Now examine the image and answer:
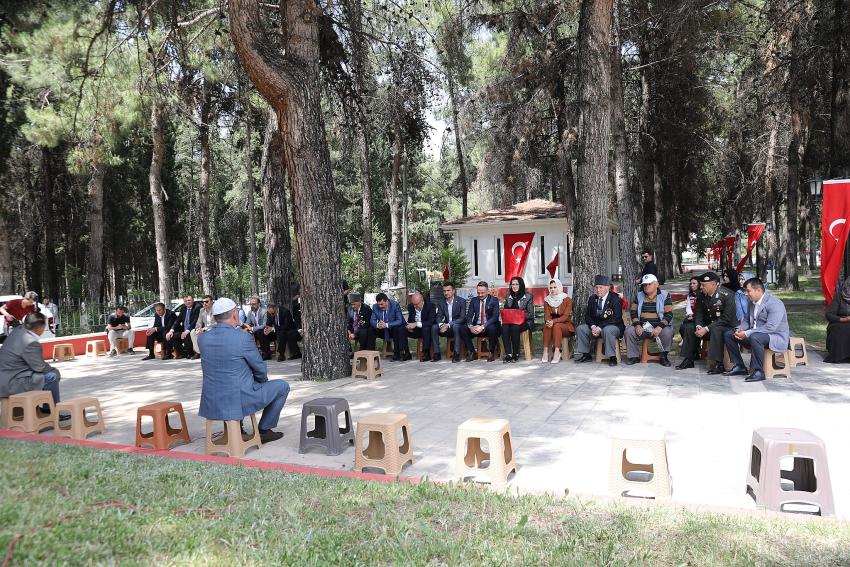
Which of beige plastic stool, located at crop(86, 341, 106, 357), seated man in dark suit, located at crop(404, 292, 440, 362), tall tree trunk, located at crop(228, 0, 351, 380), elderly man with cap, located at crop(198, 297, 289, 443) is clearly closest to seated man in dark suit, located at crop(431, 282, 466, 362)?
seated man in dark suit, located at crop(404, 292, 440, 362)

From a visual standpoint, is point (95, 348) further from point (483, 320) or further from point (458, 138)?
point (458, 138)

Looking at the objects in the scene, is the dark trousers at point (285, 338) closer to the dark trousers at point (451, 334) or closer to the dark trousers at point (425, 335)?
the dark trousers at point (425, 335)

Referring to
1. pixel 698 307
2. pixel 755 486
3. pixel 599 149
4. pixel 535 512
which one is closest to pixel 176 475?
pixel 535 512

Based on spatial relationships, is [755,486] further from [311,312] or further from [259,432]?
[311,312]

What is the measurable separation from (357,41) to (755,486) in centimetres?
1062

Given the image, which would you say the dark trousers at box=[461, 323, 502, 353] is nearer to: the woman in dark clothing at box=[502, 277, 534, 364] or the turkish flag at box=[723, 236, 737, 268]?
the woman in dark clothing at box=[502, 277, 534, 364]

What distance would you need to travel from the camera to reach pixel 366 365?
10.0 metres

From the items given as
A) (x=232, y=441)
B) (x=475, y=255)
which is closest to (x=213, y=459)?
(x=232, y=441)

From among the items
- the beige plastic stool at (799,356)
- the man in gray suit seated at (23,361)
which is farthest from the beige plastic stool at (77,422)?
the beige plastic stool at (799,356)

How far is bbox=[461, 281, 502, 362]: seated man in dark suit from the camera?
1095 cm

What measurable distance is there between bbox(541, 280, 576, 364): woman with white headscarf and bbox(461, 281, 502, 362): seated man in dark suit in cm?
89

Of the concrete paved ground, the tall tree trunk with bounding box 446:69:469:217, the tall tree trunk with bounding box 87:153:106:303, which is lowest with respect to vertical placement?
the concrete paved ground

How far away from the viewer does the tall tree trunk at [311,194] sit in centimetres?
949

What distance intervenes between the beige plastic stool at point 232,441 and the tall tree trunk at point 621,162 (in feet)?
36.0
